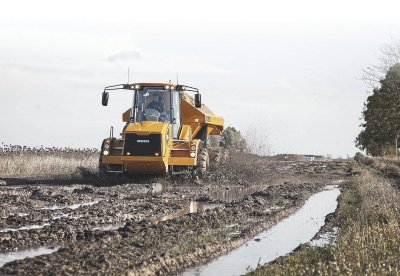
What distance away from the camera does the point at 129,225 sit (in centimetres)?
1468

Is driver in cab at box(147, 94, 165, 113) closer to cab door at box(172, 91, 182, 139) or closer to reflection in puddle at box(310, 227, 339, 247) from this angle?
cab door at box(172, 91, 182, 139)

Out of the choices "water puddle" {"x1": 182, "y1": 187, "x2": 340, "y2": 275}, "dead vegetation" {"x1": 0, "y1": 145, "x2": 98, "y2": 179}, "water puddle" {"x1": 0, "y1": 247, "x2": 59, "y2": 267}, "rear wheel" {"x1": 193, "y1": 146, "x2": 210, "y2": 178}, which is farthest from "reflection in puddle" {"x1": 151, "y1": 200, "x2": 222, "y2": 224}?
"dead vegetation" {"x1": 0, "y1": 145, "x2": 98, "y2": 179}

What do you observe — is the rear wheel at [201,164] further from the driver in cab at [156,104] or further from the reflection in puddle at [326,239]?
the reflection in puddle at [326,239]

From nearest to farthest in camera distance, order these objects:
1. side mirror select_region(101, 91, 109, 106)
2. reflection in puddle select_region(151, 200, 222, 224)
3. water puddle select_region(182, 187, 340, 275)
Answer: water puddle select_region(182, 187, 340, 275)
reflection in puddle select_region(151, 200, 222, 224)
side mirror select_region(101, 91, 109, 106)

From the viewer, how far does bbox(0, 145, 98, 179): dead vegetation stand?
34.5m

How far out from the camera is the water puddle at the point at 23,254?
38.0 feet

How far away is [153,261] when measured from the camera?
35.1 feet

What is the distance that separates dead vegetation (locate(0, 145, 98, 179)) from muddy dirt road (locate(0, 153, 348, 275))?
5142mm

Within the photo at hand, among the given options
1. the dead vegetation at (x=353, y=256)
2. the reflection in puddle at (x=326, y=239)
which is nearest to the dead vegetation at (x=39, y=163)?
the reflection in puddle at (x=326, y=239)

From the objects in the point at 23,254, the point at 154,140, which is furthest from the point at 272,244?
the point at 154,140

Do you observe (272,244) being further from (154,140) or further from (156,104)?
(156,104)

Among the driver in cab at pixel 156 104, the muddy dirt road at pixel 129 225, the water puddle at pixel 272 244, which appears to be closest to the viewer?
the muddy dirt road at pixel 129 225

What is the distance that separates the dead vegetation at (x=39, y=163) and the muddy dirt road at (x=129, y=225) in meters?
5.14

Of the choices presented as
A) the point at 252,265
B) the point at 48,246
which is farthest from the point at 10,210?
the point at 252,265
